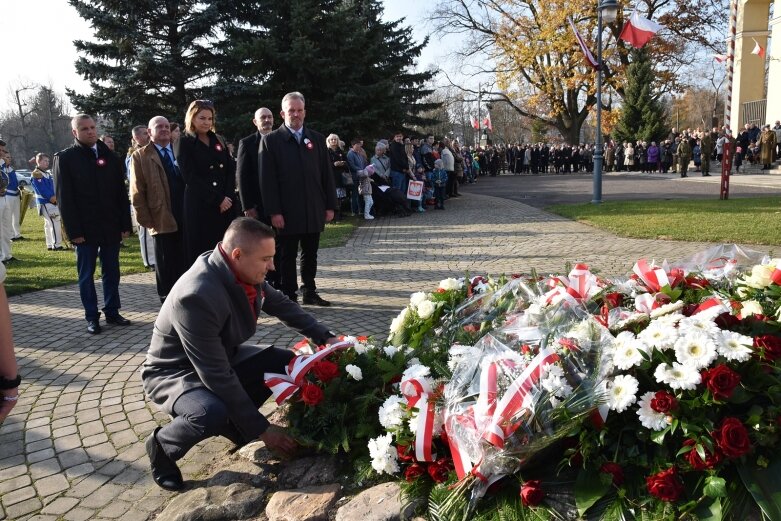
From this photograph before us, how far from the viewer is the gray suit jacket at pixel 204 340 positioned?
3016mm

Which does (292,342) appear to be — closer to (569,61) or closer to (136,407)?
(136,407)

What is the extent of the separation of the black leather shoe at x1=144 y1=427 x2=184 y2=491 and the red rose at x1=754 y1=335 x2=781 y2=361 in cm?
283

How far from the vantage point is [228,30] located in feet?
57.4

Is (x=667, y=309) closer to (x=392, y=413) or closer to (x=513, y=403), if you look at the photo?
(x=513, y=403)

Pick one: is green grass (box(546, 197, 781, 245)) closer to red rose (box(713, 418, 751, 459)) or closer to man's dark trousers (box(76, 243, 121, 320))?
red rose (box(713, 418, 751, 459))

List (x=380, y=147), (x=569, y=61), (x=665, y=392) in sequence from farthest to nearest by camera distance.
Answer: (x=569, y=61) < (x=380, y=147) < (x=665, y=392)

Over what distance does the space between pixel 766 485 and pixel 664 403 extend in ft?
1.44

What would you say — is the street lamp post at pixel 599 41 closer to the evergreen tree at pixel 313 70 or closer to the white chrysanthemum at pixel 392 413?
the evergreen tree at pixel 313 70

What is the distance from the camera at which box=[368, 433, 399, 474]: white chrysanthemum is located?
9.38ft

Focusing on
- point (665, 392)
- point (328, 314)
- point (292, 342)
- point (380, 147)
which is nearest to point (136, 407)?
point (292, 342)

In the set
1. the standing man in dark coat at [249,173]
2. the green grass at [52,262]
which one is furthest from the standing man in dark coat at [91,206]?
the green grass at [52,262]

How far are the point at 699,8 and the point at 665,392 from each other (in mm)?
41931

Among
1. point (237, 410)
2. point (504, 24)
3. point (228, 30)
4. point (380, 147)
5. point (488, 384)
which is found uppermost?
point (504, 24)

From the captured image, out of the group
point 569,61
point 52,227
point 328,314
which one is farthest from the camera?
point 569,61
